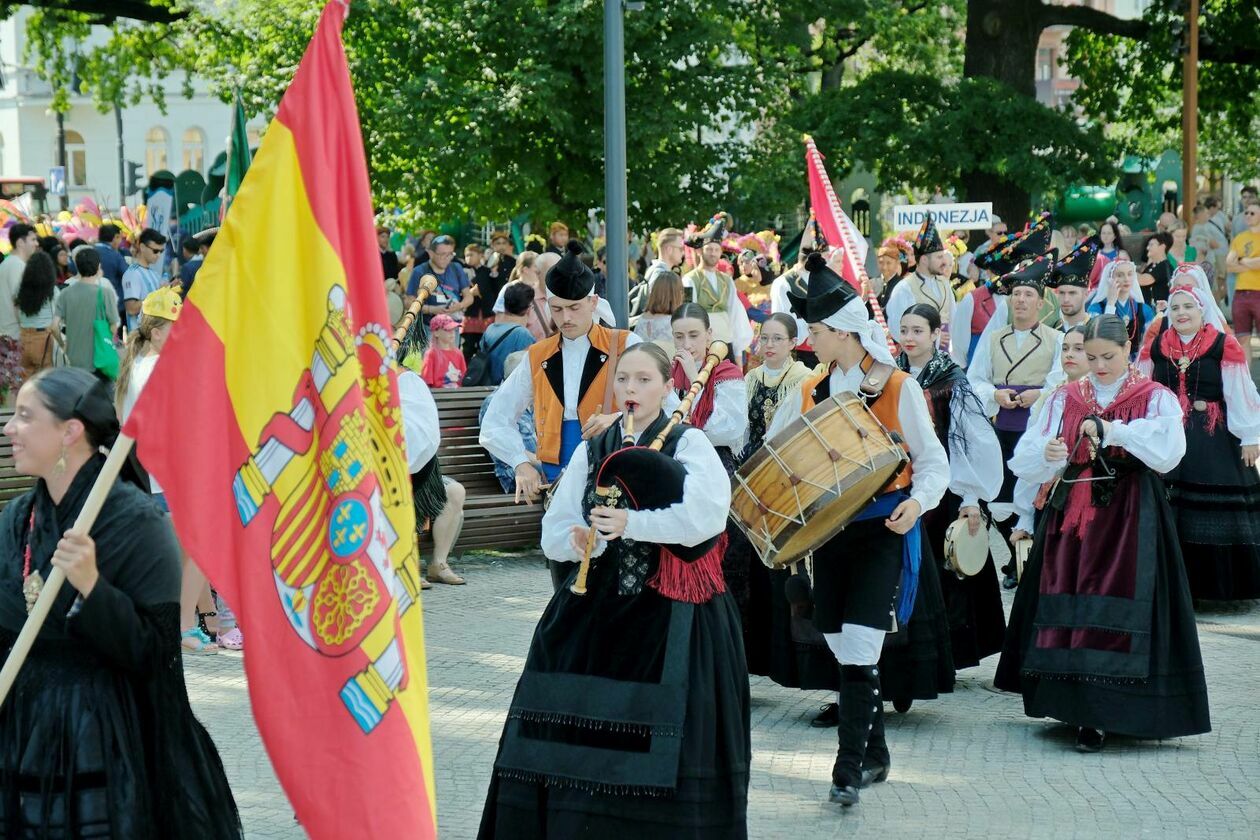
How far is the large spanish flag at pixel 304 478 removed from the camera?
4074 mm

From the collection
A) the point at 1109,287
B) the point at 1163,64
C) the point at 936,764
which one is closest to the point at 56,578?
the point at 936,764

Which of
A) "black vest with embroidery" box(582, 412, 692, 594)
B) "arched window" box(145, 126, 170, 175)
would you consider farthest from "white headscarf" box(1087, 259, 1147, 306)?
"arched window" box(145, 126, 170, 175)

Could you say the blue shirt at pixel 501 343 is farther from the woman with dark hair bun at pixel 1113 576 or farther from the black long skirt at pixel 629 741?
the black long skirt at pixel 629 741

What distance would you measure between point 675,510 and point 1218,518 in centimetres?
634

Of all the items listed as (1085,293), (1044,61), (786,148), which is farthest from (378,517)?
(1044,61)

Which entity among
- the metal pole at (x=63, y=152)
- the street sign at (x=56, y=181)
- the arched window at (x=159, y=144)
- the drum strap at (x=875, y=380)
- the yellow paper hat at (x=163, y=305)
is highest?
the arched window at (x=159, y=144)

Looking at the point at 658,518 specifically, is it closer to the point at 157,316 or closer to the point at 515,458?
the point at 515,458

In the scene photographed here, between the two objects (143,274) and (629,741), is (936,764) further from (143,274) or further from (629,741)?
(143,274)

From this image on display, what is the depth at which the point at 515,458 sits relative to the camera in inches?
275

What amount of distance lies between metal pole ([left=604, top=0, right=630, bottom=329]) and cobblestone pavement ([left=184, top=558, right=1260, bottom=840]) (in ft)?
9.90

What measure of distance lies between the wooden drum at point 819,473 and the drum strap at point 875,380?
19 cm

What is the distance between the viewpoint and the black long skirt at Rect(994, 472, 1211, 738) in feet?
24.6

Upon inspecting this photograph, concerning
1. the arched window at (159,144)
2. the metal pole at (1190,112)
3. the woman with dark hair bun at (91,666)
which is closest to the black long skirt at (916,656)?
the woman with dark hair bun at (91,666)

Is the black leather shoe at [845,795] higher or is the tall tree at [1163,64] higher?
the tall tree at [1163,64]
